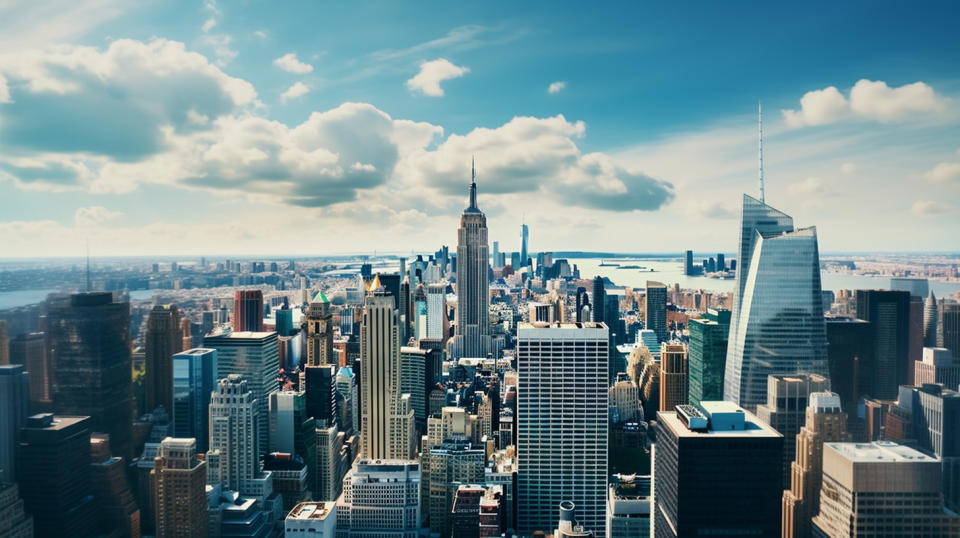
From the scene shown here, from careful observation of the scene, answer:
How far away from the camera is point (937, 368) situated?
15.6 m

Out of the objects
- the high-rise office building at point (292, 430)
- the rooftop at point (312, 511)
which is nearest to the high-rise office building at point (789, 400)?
the rooftop at point (312, 511)

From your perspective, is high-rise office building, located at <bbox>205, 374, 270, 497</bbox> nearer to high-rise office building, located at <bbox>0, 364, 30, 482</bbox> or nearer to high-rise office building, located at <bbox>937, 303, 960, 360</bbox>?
high-rise office building, located at <bbox>0, 364, 30, 482</bbox>

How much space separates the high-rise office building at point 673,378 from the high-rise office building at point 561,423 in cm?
796

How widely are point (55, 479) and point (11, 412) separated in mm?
1963

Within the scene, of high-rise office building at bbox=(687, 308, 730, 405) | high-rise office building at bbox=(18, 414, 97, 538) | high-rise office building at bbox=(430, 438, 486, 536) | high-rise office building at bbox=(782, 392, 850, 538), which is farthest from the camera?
high-rise office building at bbox=(687, 308, 730, 405)

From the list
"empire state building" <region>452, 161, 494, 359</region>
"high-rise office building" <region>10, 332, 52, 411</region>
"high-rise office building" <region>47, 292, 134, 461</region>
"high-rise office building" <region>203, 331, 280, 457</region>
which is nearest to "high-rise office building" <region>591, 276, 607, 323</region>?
"empire state building" <region>452, 161, 494, 359</region>

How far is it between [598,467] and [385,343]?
1014cm

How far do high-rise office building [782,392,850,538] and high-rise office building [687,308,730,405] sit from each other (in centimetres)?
554

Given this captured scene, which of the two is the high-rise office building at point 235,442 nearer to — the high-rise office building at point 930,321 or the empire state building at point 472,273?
the high-rise office building at point 930,321

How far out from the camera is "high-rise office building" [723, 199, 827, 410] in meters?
18.4

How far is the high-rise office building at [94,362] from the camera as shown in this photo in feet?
49.9

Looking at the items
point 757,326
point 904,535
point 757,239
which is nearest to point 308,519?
point 904,535

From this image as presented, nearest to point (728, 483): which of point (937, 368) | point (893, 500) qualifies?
point (893, 500)

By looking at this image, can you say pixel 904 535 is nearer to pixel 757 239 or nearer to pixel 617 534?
pixel 617 534
